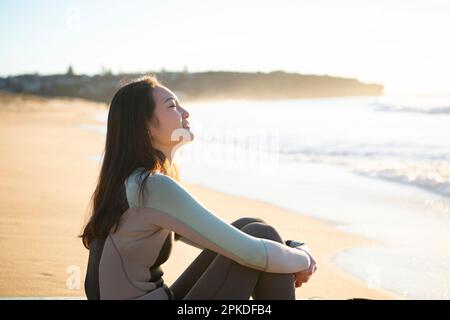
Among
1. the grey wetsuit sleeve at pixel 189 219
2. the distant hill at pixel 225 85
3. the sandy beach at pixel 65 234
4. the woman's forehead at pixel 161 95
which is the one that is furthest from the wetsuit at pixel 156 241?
the distant hill at pixel 225 85

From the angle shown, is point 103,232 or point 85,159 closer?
point 103,232

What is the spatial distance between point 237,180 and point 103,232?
28.4 feet

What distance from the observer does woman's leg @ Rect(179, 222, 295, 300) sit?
2613 millimetres

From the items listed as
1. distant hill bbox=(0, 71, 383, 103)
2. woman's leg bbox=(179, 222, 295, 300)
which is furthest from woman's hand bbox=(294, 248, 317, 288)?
distant hill bbox=(0, 71, 383, 103)

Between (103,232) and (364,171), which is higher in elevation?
(103,232)

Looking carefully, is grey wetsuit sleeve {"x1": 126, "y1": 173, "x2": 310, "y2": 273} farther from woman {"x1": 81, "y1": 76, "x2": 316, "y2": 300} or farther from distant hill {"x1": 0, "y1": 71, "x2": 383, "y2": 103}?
distant hill {"x1": 0, "y1": 71, "x2": 383, "y2": 103}

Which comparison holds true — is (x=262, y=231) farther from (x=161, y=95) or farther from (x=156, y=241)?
(x=161, y=95)

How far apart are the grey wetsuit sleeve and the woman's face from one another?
298 mm

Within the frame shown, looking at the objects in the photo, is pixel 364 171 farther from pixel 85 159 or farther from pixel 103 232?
pixel 103 232

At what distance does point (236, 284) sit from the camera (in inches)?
103

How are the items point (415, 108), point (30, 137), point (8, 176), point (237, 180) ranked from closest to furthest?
point (8, 176) → point (237, 180) → point (30, 137) → point (415, 108)

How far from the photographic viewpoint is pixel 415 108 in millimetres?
38781

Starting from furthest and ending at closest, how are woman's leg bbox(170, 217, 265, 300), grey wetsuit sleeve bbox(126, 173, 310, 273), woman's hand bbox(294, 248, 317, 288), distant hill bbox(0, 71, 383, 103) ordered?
distant hill bbox(0, 71, 383, 103)
woman's leg bbox(170, 217, 265, 300)
woman's hand bbox(294, 248, 317, 288)
grey wetsuit sleeve bbox(126, 173, 310, 273)
